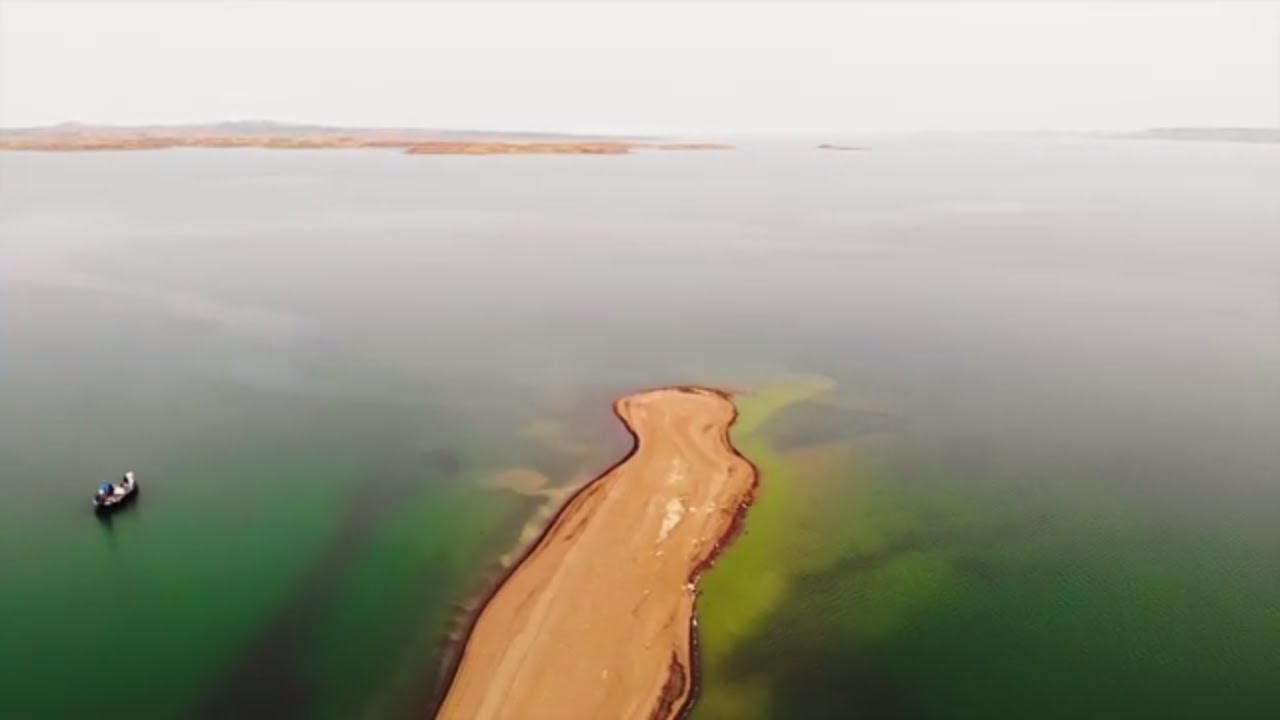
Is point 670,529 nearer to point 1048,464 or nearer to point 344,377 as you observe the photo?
point 1048,464

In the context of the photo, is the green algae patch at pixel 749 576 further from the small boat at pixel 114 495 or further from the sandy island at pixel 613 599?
the small boat at pixel 114 495

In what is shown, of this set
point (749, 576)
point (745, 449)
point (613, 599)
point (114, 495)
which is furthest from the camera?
point (745, 449)

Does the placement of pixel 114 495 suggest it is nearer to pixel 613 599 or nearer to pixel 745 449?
pixel 613 599

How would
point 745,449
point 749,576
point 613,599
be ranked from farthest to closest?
1. point 745,449
2. point 749,576
3. point 613,599

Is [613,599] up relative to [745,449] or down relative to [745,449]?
down

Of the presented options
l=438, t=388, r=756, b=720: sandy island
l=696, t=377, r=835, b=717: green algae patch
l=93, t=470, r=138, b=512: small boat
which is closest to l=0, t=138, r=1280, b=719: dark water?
l=696, t=377, r=835, b=717: green algae patch

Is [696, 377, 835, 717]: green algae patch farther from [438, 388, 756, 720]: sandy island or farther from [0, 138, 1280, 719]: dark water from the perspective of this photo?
[438, 388, 756, 720]: sandy island

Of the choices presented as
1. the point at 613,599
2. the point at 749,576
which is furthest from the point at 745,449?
the point at 613,599
